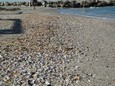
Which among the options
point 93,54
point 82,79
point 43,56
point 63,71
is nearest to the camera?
point 82,79

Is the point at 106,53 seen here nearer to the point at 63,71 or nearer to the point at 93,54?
the point at 93,54

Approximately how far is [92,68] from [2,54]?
3.63 metres

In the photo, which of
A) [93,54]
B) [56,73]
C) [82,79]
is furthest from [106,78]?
[93,54]

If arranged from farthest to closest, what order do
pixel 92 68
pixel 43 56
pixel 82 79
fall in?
pixel 43 56, pixel 92 68, pixel 82 79

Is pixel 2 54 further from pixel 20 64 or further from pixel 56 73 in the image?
pixel 56 73

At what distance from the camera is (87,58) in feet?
44.9

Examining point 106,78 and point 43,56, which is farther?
point 43,56

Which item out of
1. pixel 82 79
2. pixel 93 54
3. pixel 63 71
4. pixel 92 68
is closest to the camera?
pixel 82 79

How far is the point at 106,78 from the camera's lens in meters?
10.8

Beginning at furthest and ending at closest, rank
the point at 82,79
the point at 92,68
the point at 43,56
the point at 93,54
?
the point at 93,54
the point at 43,56
the point at 92,68
the point at 82,79

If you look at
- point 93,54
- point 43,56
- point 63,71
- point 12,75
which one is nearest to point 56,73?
point 63,71

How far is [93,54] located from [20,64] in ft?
13.1

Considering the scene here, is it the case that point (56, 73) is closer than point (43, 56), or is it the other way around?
point (56, 73)

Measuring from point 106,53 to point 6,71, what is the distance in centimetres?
570
